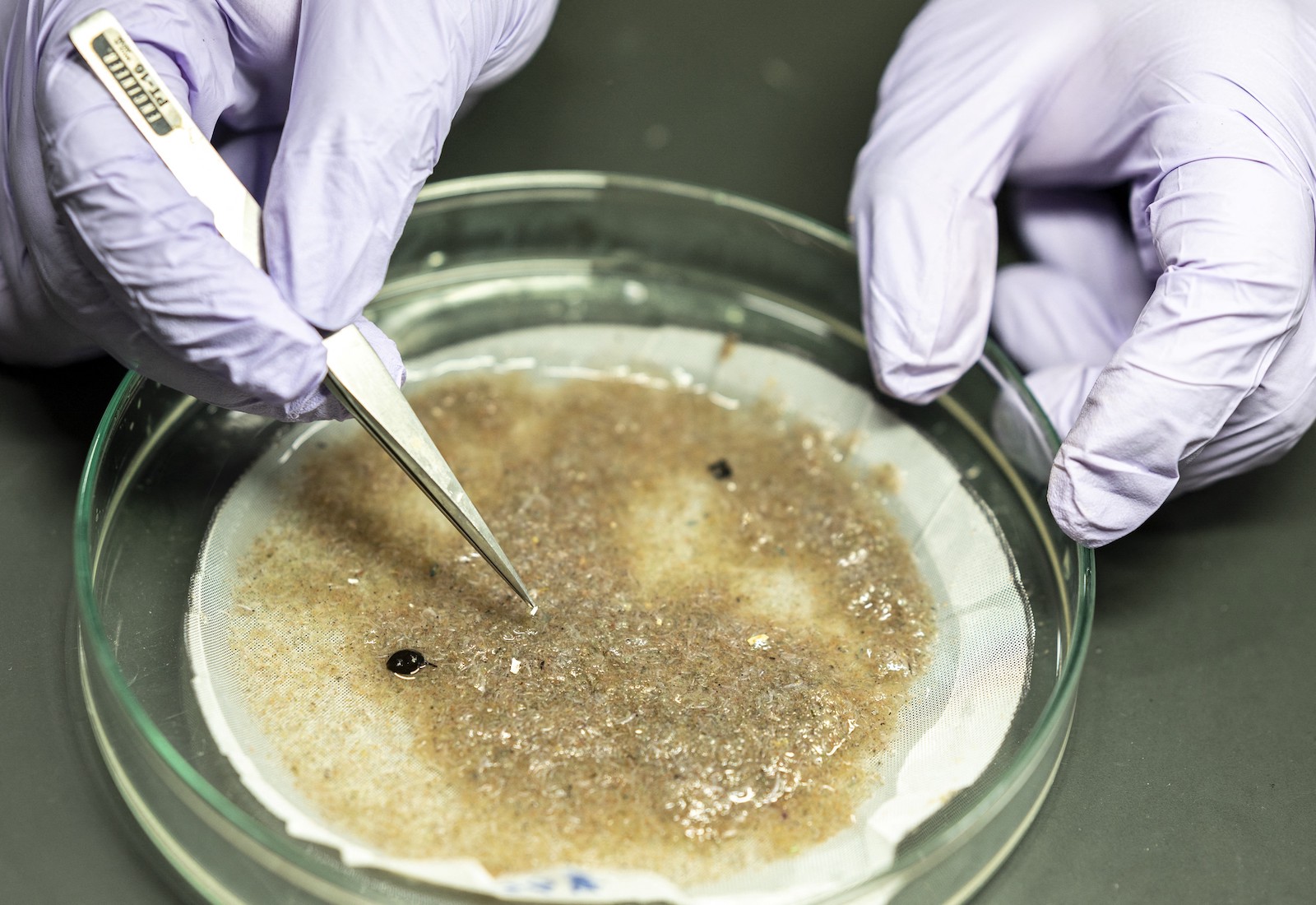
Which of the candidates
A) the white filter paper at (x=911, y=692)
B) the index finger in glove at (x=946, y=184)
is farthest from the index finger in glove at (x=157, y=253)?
the index finger in glove at (x=946, y=184)

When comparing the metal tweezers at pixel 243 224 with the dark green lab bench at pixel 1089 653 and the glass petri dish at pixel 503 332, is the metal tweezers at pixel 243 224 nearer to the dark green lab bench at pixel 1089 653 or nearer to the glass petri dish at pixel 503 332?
the glass petri dish at pixel 503 332

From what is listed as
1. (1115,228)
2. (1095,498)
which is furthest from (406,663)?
(1115,228)

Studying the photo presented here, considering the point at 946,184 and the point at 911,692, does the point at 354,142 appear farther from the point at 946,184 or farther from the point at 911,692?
the point at 911,692

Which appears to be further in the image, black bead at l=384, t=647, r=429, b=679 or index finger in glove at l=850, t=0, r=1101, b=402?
index finger in glove at l=850, t=0, r=1101, b=402

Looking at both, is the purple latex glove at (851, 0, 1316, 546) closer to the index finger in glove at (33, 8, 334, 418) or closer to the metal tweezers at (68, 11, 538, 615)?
the metal tweezers at (68, 11, 538, 615)

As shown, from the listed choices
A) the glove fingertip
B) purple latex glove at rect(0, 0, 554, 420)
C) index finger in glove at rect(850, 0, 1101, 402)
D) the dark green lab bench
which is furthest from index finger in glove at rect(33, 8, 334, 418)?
the glove fingertip

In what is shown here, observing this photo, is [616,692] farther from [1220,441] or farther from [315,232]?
[1220,441]

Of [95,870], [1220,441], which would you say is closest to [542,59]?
[1220,441]

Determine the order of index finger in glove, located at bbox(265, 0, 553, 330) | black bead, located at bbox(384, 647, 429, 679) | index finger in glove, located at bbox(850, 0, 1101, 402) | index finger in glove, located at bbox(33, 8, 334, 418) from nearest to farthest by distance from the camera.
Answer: index finger in glove, located at bbox(33, 8, 334, 418)
index finger in glove, located at bbox(265, 0, 553, 330)
black bead, located at bbox(384, 647, 429, 679)
index finger in glove, located at bbox(850, 0, 1101, 402)
